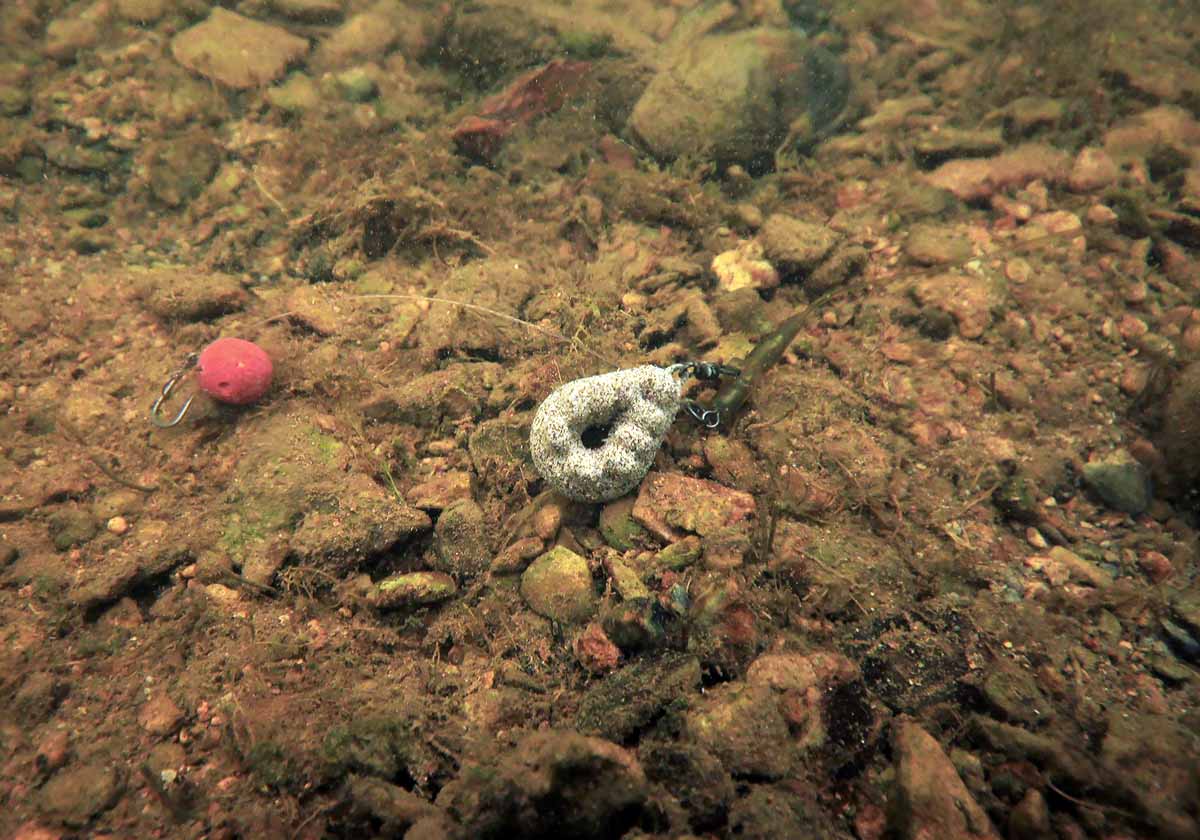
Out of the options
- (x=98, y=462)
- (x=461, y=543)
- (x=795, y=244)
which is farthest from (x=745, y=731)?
(x=98, y=462)

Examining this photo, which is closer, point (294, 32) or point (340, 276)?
point (340, 276)

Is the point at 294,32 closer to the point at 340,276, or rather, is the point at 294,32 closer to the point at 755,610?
the point at 340,276

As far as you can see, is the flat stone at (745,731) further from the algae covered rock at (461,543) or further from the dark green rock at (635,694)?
the algae covered rock at (461,543)

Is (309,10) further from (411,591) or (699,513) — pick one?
(699,513)

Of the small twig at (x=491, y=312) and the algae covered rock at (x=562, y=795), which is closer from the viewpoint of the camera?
the algae covered rock at (x=562, y=795)

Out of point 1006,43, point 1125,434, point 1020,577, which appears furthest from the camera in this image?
point 1006,43

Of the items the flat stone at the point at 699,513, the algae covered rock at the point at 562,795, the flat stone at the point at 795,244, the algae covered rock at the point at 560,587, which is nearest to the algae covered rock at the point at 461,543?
the algae covered rock at the point at 560,587

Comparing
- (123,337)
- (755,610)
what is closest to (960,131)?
(755,610)
